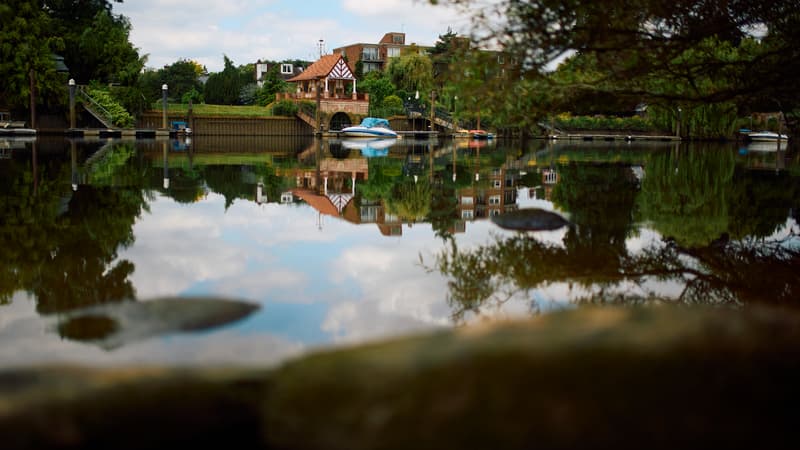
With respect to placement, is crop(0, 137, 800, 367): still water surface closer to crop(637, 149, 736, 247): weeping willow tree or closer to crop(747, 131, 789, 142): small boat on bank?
crop(637, 149, 736, 247): weeping willow tree

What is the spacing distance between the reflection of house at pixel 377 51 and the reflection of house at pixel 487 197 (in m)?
67.8

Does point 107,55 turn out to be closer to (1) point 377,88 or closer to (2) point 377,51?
(1) point 377,88

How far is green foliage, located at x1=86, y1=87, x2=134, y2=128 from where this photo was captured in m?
42.3

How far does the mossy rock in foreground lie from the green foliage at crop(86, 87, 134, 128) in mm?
43104

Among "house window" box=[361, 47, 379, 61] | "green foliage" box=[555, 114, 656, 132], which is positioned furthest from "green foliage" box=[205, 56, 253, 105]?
"green foliage" box=[555, 114, 656, 132]

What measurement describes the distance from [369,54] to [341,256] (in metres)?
80.2

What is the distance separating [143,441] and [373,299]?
11.0 feet

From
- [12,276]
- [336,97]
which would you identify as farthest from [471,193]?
[336,97]

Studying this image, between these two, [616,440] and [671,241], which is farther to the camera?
[671,241]

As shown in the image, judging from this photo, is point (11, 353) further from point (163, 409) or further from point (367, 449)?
point (367, 449)

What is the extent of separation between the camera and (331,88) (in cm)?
5903

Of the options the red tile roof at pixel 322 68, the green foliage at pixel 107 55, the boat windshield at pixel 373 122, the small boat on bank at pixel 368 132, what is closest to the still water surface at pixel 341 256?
the green foliage at pixel 107 55

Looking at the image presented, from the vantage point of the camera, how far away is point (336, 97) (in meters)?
56.1

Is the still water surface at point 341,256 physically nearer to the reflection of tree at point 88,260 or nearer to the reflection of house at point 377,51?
the reflection of tree at point 88,260
